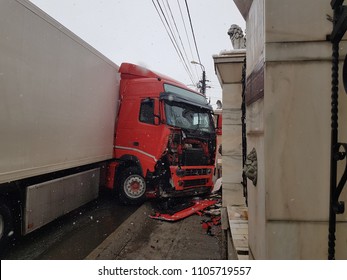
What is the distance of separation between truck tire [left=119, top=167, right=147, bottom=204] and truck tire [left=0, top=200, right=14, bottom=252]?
3619 millimetres

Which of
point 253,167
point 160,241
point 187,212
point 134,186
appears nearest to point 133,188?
point 134,186

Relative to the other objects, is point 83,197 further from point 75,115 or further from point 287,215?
point 287,215

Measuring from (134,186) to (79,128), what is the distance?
241 centimetres

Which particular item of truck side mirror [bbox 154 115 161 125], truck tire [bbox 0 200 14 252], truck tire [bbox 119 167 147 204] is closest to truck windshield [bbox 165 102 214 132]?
truck side mirror [bbox 154 115 161 125]

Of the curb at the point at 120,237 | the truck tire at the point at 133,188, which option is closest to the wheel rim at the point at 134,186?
the truck tire at the point at 133,188

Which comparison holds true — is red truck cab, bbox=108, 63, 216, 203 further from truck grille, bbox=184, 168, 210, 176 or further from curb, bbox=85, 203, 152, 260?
curb, bbox=85, 203, 152, 260

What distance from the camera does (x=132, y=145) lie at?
8.09 metres

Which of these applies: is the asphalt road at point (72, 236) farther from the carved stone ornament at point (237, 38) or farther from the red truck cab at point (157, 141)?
the carved stone ornament at point (237, 38)

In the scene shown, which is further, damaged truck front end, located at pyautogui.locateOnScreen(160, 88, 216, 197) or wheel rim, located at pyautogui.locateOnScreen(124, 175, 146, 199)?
wheel rim, located at pyautogui.locateOnScreen(124, 175, 146, 199)

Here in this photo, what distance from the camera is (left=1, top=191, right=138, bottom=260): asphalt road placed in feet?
14.9

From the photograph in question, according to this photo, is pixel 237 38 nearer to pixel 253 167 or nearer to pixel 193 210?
pixel 193 210

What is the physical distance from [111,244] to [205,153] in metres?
4.47

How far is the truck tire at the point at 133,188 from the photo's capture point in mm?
7922

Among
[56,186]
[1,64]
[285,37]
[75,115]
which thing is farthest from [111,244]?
[285,37]
